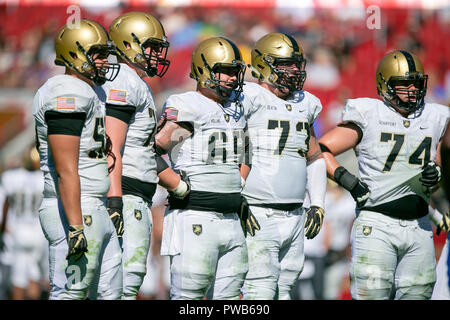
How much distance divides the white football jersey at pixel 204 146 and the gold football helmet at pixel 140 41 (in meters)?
0.38

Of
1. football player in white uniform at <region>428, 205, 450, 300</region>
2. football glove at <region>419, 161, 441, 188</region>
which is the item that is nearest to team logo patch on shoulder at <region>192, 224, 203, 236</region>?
football glove at <region>419, 161, 441, 188</region>

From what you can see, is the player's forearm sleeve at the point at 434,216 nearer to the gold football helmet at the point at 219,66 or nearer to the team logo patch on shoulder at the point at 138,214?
the gold football helmet at the point at 219,66

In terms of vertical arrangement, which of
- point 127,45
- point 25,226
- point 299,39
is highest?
point 299,39

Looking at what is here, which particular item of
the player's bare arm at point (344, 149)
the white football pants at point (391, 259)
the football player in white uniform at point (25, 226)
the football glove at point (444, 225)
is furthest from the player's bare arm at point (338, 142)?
the football player in white uniform at point (25, 226)

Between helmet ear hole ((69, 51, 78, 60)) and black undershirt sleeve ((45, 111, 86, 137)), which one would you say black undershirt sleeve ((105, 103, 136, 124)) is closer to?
helmet ear hole ((69, 51, 78, 60))

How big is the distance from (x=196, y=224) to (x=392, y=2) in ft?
32.3

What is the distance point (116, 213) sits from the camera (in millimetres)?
4289

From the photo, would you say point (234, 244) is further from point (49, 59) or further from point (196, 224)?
point (49, 59)

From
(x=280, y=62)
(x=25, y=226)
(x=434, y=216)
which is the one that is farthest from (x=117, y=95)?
(x=25, y=226)

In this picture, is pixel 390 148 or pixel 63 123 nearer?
pixel 63 123

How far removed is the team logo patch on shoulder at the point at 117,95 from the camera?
14.6ft

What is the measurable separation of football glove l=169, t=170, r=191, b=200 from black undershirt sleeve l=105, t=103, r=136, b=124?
48cm

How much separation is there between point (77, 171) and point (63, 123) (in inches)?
9.9

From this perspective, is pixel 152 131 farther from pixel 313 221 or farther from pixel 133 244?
pixel 313 221
